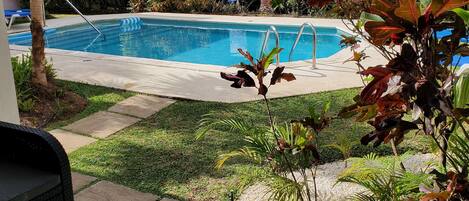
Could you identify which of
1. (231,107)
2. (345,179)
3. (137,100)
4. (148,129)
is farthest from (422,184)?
(137,100)

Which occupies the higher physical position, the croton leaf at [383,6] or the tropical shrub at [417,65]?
the croton leaf at [383,6]

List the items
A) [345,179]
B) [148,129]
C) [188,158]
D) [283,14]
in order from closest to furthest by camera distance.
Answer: [345,179] → [188,158] → [148,129] → [283,14]

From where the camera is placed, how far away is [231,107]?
5102 mm

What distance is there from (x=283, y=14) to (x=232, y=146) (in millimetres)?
12133

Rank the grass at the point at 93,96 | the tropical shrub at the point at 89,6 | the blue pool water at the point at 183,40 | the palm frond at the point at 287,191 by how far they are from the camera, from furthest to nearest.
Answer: the tropical shrub at the point at 89,6
the blue pool water at the point at 183,40
the grass at the point at 93,96
the palm frond at the point at 287,191

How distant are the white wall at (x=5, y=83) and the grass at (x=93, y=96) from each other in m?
1.35

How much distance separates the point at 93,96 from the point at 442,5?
191 inches

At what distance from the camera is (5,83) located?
10.3ft

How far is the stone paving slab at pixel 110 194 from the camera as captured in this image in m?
3.00

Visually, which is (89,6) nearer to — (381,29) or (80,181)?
(80,181)

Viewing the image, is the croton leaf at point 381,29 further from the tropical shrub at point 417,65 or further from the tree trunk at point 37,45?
the tree trunk at point 37,45

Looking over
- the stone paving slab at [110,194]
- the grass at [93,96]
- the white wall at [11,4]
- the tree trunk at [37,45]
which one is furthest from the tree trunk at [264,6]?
the stone paving slab at [110,194]

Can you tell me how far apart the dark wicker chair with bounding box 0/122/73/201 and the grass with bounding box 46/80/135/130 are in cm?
259

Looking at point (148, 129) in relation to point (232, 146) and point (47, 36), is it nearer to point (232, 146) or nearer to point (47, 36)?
point (232, 146)
